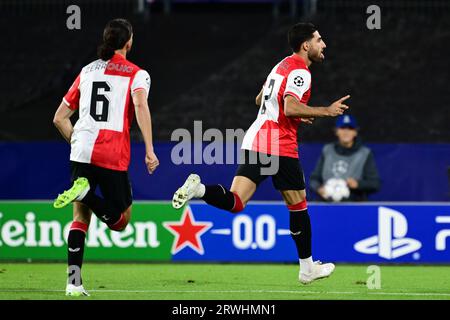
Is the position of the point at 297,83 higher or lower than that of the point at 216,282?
higher

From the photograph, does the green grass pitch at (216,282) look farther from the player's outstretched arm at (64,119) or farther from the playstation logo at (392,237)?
the player's outstretched arm at (64,119)

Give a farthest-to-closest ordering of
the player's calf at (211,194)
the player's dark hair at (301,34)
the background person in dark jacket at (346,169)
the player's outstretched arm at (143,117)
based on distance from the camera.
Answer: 1. the background person in dark jacket at (346,169)
2. the player's dark hair at (301,34)
3. the player's calf at (211,194)
4. the player's outstretched arm at (143,117)

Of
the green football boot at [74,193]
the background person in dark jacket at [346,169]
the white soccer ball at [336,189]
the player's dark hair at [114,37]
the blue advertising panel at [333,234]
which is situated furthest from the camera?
the background person in dark jacket at [346,169]

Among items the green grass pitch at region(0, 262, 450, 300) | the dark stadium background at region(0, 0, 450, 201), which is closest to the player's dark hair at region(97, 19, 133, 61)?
the green grass pitch at region(0, 262, 450, 300)

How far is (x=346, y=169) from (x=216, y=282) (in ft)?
12.2

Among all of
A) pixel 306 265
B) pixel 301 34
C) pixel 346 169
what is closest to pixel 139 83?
pixel 301 34

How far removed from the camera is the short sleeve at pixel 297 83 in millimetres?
9047

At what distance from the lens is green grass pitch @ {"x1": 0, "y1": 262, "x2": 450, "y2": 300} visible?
351 inches

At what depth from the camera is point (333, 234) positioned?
500 inches

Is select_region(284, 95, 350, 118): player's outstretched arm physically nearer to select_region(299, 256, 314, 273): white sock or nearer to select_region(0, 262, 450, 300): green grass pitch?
select_region(299, 256, 314, 273): white sock

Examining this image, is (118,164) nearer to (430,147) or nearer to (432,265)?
(432,265)

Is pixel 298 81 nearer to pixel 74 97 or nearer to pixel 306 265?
pixel 306 265

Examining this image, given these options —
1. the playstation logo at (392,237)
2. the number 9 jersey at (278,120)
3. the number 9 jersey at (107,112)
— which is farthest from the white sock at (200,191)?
the playstation logo at (392,237)

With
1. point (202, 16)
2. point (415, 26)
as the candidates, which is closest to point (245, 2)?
point (202, 16)
